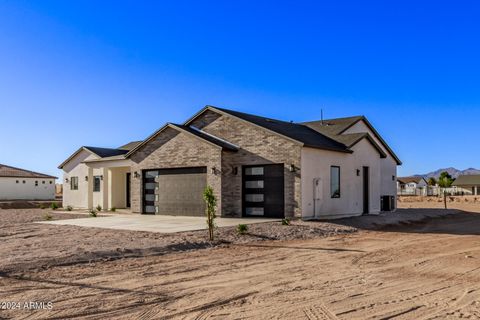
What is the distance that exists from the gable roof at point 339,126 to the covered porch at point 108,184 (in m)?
12.1

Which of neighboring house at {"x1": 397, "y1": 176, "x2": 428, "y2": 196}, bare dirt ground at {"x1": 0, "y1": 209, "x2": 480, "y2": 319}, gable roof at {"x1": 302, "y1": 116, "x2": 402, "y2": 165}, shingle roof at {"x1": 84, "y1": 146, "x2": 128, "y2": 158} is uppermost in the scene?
gable roof at {"x1": 302, "y1": 116, "x2": 402, "y2": 165}

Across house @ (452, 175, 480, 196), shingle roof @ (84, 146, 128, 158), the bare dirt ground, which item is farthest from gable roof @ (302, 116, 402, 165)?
house @ (452, 175, 480, 196)

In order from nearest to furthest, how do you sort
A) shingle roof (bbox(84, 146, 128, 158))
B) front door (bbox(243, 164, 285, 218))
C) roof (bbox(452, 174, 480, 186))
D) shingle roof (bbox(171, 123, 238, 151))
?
front door (bbox(243, 164, 285, 218)) → shingle roof (bbox(171, 123, 238, 151)) → shingle roof (bbox(84, 146, 128, 158)) → roof (bbox(452, 174, 480, 186))

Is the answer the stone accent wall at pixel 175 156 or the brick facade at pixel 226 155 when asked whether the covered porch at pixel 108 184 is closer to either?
the stone accent wall at pixel 175 156

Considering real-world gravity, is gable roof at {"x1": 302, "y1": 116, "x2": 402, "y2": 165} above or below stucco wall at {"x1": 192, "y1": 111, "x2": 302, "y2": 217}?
above

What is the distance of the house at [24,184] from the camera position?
154 feet

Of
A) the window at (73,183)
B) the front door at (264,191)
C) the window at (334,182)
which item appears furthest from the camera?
the window at (73,183)

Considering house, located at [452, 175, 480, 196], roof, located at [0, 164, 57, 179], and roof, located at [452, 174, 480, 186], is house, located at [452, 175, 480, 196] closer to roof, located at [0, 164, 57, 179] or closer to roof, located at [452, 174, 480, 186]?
roof, located at [452, 174, 480, 186]

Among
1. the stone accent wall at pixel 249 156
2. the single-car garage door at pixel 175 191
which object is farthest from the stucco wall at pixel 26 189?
the stone accent wall at pixel 249 156

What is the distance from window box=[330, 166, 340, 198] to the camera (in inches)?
813

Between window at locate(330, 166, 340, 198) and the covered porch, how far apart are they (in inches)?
529

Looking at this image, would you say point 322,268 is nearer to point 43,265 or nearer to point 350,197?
point 43,265

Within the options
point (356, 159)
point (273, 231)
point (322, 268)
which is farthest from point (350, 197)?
point (322, 268)

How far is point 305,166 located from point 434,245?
23.5 ft
